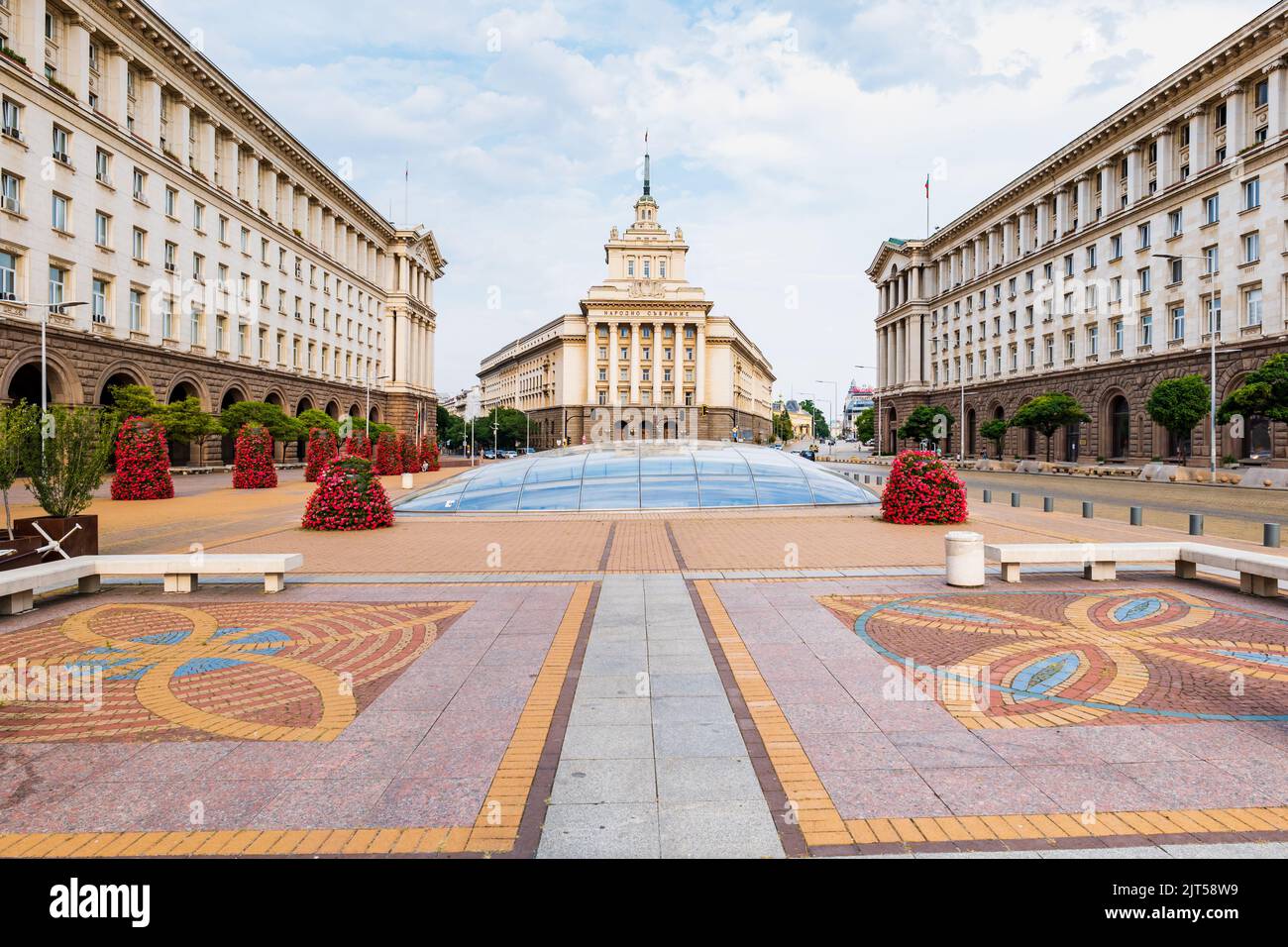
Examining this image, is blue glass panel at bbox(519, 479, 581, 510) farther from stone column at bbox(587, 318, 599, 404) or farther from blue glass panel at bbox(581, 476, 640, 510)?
stone column at bbox(587, 318, 599, 404)

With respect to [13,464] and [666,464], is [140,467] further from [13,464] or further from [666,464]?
[666,464]

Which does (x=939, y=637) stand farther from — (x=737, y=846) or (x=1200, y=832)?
(x=737, y=846)

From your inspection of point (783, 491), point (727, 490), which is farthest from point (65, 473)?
point (783, 491)

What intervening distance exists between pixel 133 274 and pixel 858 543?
4331cm

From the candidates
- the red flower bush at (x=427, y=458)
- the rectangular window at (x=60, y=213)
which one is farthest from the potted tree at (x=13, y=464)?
the red flower bush at (x=427, y=458)

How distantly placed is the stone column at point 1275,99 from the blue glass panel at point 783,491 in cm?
3644

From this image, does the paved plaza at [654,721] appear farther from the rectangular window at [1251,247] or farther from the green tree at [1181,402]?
the rectangular window at [1251,247]

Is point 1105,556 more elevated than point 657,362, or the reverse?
point 657,362

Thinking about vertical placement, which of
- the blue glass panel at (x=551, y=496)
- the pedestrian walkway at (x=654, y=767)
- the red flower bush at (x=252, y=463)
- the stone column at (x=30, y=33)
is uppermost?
the stone column at (x=30, y=33)

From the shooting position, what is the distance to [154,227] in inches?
1667

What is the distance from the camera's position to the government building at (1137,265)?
134ft

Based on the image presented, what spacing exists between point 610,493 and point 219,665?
17953mm

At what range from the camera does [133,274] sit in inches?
1596

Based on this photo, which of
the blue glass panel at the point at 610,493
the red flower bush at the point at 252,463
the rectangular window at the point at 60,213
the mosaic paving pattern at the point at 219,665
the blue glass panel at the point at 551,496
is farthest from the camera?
the rectangular window at the point at 60,213
